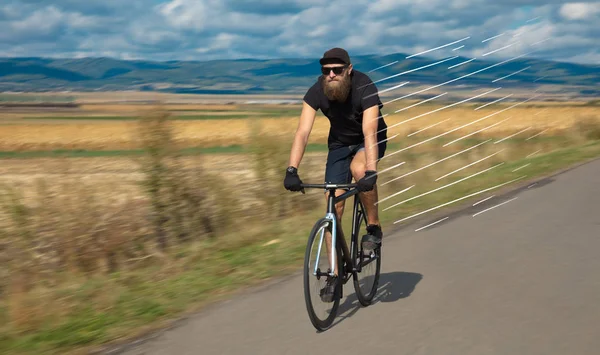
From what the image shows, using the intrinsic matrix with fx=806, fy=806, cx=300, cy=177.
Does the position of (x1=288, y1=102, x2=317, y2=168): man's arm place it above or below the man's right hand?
above

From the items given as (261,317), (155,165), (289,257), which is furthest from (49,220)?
(261,317)

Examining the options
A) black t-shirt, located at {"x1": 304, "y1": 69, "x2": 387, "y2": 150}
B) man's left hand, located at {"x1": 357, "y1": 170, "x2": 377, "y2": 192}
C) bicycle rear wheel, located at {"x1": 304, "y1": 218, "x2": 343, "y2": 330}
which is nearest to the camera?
bicycle rear wheel, located at {"x1": 304, "y1": 218, "x2": 343, "y2": 330}

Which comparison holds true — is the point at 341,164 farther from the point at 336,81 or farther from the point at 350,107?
the point at 336,81

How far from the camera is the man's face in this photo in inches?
235

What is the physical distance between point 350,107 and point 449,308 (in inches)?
67.1

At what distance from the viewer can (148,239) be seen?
1117 centimetres

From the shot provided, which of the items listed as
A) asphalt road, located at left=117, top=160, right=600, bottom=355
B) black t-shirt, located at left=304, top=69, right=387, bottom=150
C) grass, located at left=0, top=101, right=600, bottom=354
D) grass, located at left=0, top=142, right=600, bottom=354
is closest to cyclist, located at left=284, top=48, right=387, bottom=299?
black t-shirt, located at left=304, top=69, right=387, bottom=150

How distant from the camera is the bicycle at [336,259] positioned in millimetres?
5625

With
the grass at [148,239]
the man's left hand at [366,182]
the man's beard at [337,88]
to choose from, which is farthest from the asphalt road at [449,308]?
the man's beard at [337,88]

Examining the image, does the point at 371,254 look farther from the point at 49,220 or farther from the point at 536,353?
the point at 49,220

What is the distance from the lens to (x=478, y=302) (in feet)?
20.4

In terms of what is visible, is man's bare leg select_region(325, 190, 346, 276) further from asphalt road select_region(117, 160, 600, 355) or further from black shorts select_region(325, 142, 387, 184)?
asphalt road select_region(117, 160, 600, 355)

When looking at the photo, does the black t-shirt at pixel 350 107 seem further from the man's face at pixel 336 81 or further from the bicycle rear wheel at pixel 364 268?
the bicycle rear wheel at pixel 364 268

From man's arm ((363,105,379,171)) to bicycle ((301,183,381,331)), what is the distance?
28 cm
